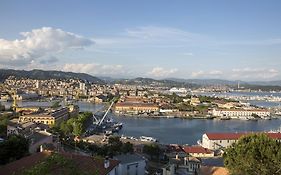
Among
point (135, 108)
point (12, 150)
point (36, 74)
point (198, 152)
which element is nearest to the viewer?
point (12, 150)

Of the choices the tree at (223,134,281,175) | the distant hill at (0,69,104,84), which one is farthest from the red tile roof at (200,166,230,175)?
the distant hill at (0,69,104,84)

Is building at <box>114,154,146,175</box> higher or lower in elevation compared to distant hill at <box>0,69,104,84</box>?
lower

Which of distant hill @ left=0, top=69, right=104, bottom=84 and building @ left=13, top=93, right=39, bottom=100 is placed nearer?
building @ left=13, top=93, right=39, bottom=100

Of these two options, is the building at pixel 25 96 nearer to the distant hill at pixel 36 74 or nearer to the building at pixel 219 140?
the distant hill at pixel 36 74

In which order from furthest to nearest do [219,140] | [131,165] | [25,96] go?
[25,96] < [219,140] < [131,165]

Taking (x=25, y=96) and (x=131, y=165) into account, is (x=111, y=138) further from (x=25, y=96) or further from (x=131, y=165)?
(x=25, y=96)

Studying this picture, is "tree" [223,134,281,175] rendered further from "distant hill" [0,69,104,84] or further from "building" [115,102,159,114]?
"distant hill" [0,69,104,84]

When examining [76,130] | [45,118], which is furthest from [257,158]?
[45,118]

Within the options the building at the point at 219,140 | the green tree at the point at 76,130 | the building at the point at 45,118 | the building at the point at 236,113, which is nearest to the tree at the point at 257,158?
the building at the point at 219,140
